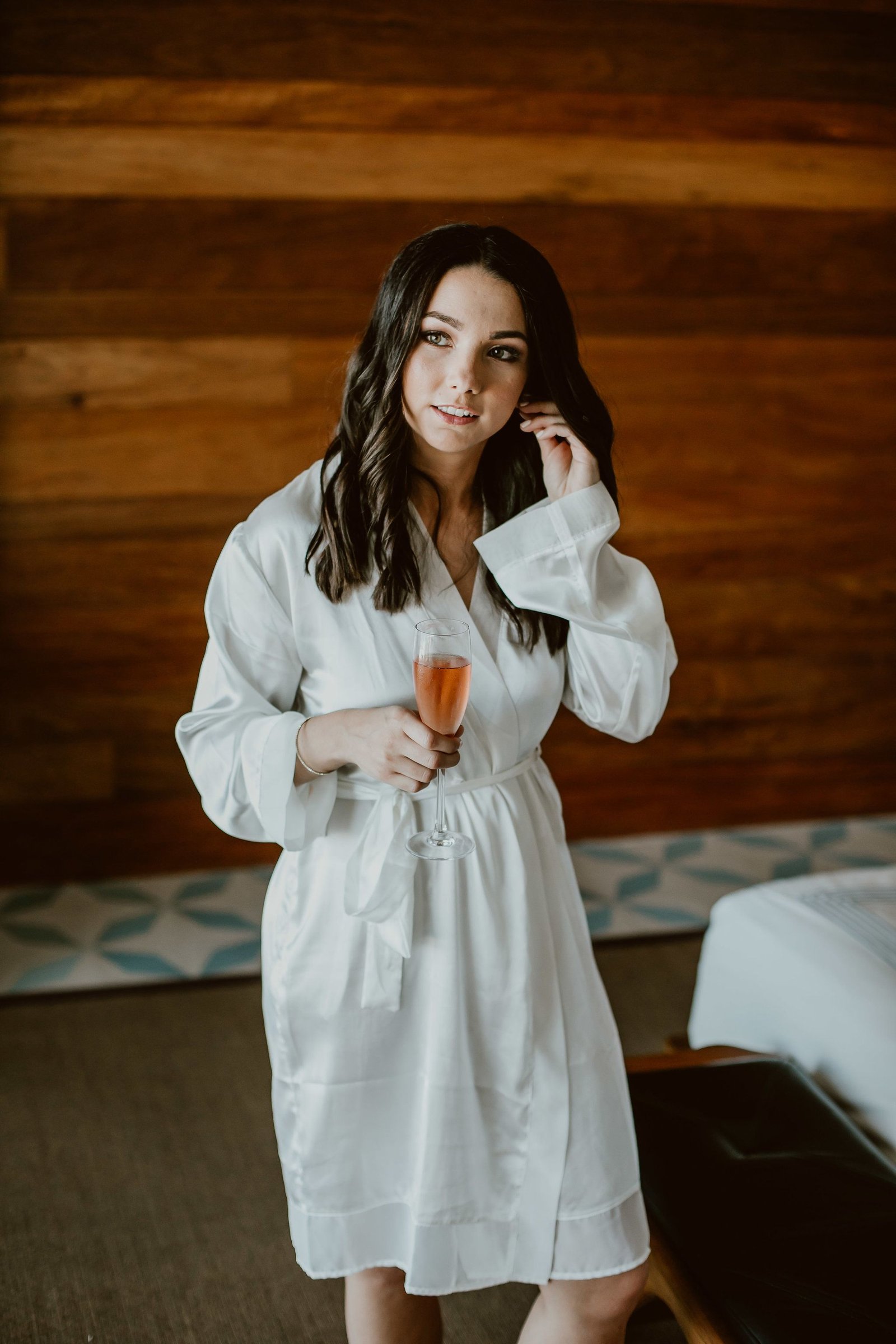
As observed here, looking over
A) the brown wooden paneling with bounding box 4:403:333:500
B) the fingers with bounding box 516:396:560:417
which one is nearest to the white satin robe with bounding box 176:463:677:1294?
the fingers with bounding box 516:396:560:417

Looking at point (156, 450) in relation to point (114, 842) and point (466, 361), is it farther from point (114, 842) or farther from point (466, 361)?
point (466, 361)

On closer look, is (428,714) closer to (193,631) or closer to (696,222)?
(193,631)

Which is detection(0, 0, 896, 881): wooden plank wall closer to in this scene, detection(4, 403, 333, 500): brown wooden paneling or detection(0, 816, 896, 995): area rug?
detection(4, 403, 333, 500): brown wooden paneling

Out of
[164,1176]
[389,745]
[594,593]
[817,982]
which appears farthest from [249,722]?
[164,1176]

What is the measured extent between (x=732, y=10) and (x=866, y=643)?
Answer: 80.3 inches

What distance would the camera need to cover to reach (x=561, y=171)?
3629 millimetres

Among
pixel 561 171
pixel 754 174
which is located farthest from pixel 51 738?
pixel 754 174

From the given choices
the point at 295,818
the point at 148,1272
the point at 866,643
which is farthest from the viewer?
the point at 866,643

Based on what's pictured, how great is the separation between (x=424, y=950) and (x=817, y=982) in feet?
2.92

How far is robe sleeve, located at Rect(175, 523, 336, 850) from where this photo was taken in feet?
4.83

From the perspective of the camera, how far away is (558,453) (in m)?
1.59

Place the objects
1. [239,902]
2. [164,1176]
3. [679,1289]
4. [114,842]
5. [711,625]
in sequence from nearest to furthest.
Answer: [679,1289] < [164,1176] < [239,902] < [114,842] < [711,625]

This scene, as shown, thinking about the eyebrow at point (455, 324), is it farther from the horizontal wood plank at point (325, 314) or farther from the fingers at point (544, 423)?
the horizontal wood plank at point (325, 314)

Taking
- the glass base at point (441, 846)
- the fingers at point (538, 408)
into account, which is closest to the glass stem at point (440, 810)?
the glass base at point (441, 846)
